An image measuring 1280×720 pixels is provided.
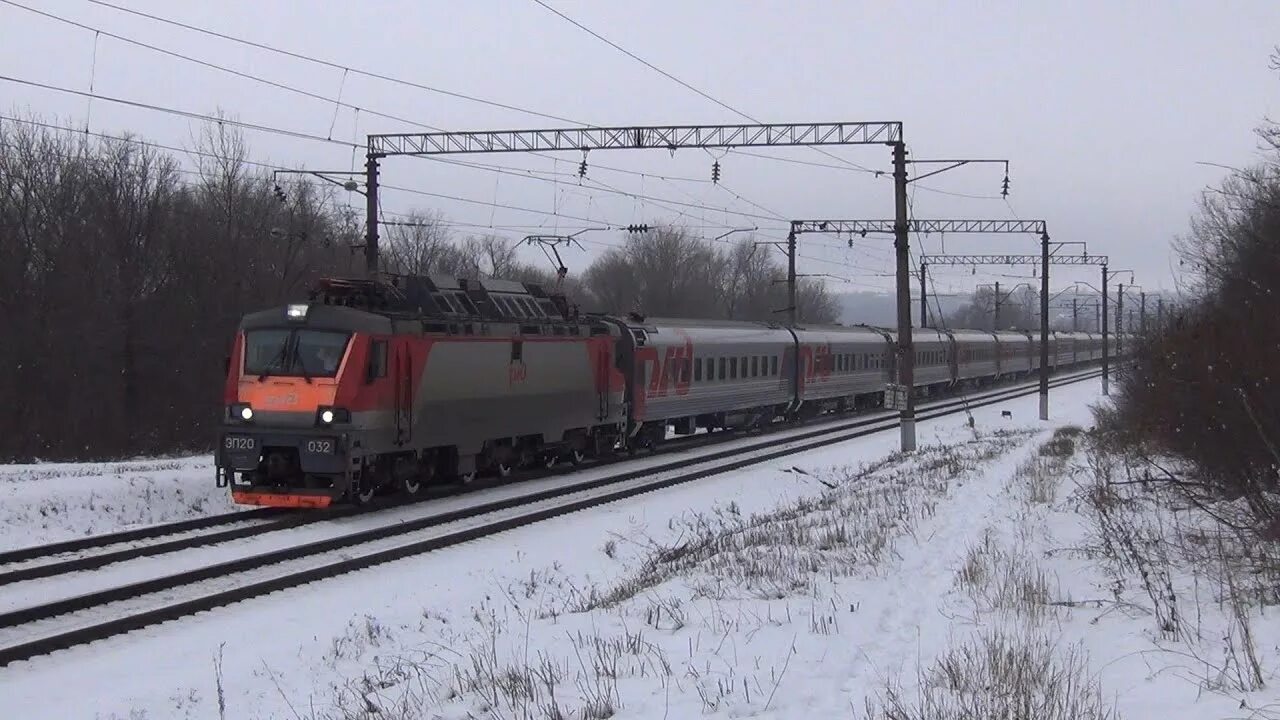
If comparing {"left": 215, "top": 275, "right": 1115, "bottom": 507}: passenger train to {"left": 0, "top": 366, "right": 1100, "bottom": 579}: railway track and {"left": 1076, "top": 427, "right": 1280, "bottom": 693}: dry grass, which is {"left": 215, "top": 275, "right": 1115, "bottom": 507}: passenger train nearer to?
{"left": 0, "top": 366, "right": 1100, "bottom": 579}: railway track

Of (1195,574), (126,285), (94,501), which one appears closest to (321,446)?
(94,501)

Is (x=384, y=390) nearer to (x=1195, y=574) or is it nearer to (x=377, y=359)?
(x=377, y=359)

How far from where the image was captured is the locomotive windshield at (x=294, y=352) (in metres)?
17.3

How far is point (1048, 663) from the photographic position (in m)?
7.11

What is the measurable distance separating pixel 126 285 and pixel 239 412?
25.9 metres

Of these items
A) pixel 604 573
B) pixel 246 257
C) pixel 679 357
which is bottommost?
pixel 604 573

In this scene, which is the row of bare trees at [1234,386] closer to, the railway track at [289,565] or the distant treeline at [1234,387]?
the distant treeline at [1234,387]

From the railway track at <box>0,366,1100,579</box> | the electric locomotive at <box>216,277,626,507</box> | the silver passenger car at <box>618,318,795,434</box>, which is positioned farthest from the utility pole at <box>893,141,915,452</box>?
the railway track at <box>0,366,1100,579</box>

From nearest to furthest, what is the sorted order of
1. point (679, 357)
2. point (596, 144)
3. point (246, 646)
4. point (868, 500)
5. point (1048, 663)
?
point (1048, 663) → point (246, 646) → point (868, 500) → point (596, 144) → point (679, 357)

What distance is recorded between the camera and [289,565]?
13.7 m

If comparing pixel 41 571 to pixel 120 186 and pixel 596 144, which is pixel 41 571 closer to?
pixel 596 144

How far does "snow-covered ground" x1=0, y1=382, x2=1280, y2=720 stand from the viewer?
23.3 ft

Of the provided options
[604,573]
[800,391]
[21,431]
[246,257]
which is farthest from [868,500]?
[246,257]

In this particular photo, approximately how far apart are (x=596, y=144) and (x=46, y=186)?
23.8 metres
